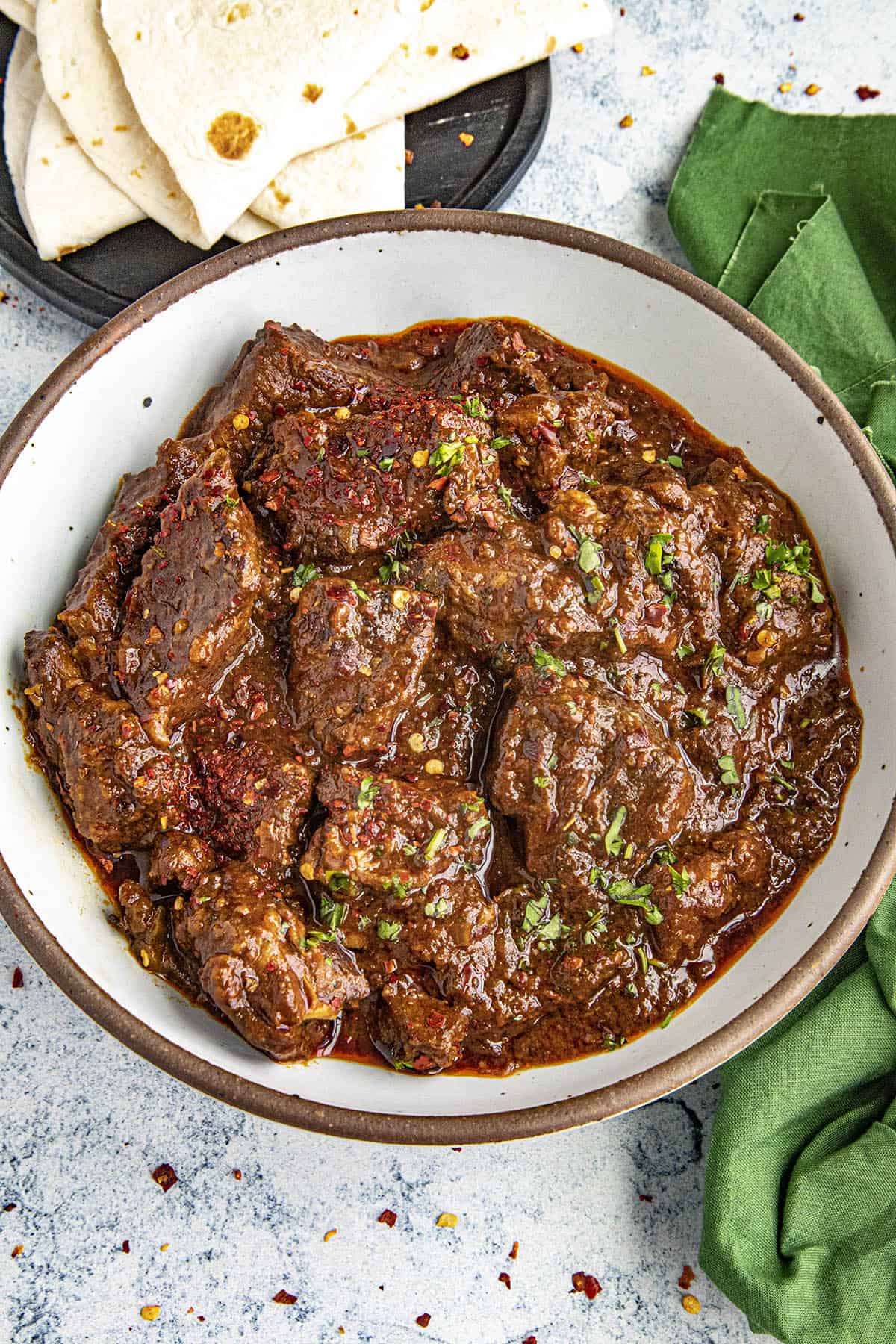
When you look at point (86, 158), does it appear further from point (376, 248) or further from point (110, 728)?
point (110, 728)

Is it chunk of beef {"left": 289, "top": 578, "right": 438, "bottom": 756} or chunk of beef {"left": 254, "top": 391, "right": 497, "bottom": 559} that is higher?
chunk of beef {"left": 254, "top": 391, "right": 497, "bottom": 559}

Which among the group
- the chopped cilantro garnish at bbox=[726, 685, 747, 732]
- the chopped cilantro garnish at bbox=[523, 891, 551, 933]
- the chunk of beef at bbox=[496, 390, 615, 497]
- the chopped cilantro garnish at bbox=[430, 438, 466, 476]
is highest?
the chunk of beef at bbox=[496, 390, 615, 497]

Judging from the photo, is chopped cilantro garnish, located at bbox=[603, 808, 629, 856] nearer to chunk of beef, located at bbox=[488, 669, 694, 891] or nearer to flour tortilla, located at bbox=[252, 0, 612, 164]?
chunk of beef, located at bbox=[488, 669, 694, 891]

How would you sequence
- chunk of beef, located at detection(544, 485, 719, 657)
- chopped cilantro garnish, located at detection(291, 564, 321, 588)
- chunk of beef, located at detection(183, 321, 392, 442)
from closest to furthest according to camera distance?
chunk of beef, located at detection(544, 485, 719, 657), chopped cilantro garnish, located at detection(291, 564, 321, 588), chunk of beef, located at detection(183, 321, 392, 442)

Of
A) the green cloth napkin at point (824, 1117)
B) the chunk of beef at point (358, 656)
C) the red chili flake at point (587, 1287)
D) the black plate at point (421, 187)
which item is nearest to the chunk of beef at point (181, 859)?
the chunk of beef at point (358, 656)

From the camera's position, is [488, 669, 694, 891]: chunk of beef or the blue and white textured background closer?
[488, 669, 694, 891]: chunk of beef

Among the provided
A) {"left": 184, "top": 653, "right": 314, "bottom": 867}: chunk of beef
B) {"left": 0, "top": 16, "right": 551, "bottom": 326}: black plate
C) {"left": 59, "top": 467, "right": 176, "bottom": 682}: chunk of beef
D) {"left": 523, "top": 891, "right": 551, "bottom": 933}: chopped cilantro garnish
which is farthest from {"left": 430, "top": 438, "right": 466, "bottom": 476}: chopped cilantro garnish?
{"left": 0, "top": 16, "right": 551, "bottom": 326}: black plate
